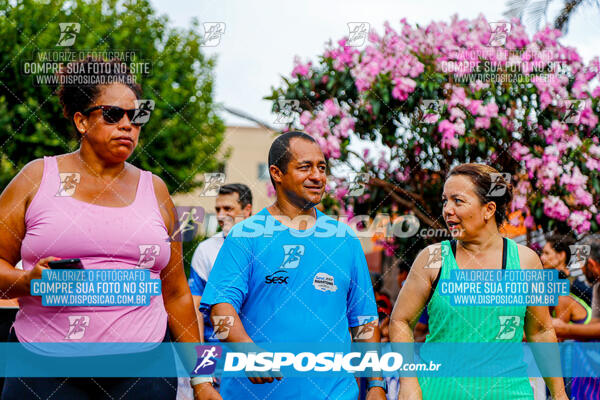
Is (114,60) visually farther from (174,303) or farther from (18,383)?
(18,383)

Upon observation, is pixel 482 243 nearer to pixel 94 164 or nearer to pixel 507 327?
pixel 507 327

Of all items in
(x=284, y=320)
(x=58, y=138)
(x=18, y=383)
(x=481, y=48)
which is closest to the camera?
(x=18, y=383)

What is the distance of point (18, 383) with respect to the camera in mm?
2502

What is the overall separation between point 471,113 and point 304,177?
3547mm

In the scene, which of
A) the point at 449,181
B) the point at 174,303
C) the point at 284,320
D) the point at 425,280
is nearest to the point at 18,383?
the point at 174,303

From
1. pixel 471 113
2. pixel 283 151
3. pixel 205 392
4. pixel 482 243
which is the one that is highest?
pixel 471 113

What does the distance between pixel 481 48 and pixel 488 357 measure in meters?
3.98

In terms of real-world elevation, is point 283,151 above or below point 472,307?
above

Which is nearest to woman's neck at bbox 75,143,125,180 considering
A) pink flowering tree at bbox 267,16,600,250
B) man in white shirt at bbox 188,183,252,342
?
man in white shirt at bbox 188,183,252,342

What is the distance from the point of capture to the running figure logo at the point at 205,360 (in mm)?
3088

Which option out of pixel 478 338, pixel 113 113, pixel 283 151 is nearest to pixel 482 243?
pixel 478 338

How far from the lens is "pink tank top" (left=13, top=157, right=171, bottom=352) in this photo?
261 centimetres

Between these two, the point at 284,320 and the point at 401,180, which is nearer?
the point at 284,320

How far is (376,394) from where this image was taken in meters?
3.07
